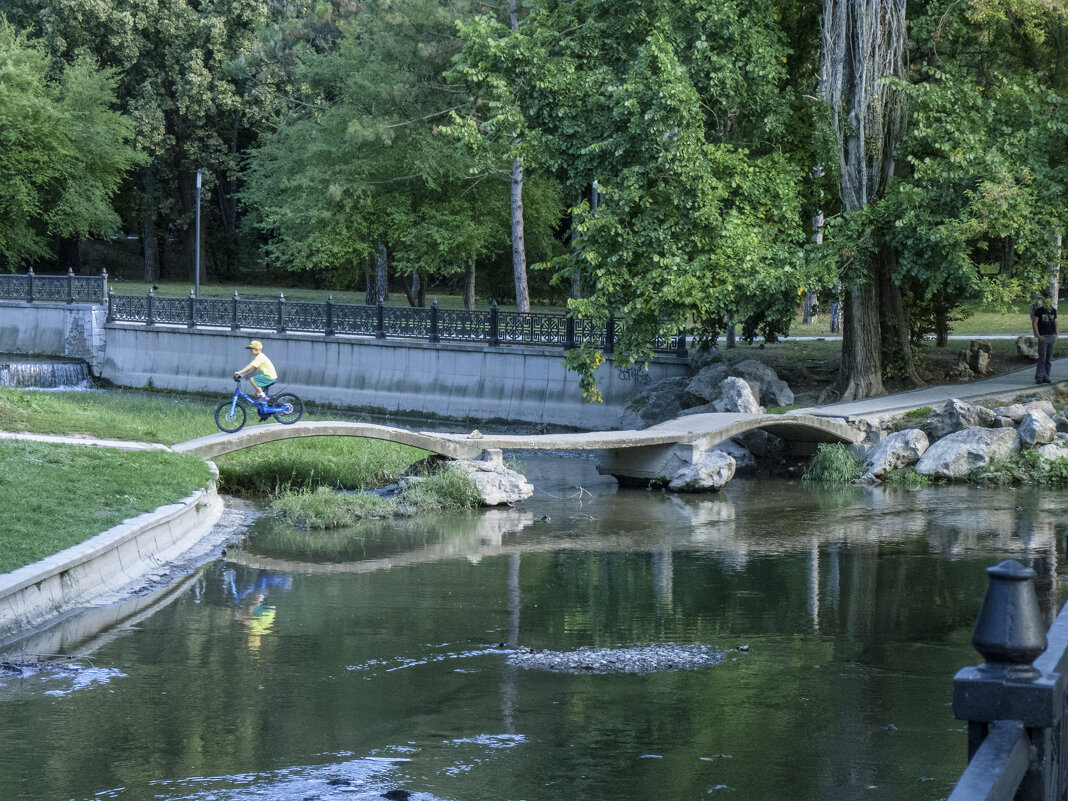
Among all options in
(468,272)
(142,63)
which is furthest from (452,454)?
(142,63)

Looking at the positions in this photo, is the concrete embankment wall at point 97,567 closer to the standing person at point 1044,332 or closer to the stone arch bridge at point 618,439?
the stone arch bridge at point 618,439

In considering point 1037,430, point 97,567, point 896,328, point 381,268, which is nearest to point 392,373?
point 896,328

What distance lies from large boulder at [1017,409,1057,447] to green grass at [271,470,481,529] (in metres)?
9.16

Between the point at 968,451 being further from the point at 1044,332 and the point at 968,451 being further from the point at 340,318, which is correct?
the point at 340,318

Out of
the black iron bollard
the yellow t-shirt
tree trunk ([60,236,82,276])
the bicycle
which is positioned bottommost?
the bicycle

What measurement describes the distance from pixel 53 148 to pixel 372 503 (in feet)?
127

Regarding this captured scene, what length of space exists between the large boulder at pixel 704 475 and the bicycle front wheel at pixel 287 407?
6449mm

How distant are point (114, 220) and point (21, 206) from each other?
14.8 ft

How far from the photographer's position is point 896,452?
70.5 feet

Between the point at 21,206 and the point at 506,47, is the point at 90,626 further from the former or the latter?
the point at 21,206

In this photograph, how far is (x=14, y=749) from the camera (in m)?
7.68

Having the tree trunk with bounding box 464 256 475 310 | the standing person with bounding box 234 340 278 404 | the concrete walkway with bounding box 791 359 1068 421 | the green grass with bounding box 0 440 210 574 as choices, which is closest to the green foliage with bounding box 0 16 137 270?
the tree trunk with bounding box 464 256 475 310

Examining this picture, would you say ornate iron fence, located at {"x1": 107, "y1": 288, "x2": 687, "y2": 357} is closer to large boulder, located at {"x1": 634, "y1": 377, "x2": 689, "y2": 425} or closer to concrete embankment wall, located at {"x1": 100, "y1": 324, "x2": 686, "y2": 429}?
concrete embankment wall, located at {"x1": 100, "y1": 324, "x2": 686, "y2": 429}

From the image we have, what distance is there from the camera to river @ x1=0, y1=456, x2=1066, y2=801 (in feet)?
24.3
